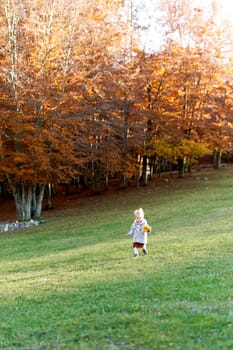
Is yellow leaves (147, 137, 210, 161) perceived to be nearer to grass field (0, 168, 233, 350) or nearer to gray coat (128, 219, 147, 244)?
grass field (0, 168, 233, 350)

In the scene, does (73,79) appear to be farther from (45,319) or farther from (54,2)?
(45,319)

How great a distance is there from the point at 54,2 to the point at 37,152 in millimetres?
8029

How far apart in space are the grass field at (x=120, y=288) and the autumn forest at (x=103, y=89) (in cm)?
646

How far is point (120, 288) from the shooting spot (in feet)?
27.3

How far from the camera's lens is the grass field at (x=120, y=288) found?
19.3ft

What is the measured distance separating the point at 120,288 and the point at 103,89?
20.3 m

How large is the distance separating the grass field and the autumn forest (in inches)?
254

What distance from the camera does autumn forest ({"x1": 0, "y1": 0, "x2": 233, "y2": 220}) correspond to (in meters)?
22.8

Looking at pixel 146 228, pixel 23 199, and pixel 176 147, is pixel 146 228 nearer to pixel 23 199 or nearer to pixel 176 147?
pixel 23 199

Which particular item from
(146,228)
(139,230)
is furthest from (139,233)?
(146,228)

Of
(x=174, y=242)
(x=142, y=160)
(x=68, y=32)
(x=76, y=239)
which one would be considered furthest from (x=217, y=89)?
(x=174, y=242)

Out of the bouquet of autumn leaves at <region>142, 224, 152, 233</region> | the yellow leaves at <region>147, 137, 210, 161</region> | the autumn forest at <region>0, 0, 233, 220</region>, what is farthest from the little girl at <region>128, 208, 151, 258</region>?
the yellow leaves at <region>147, 137, 210, 161</region>

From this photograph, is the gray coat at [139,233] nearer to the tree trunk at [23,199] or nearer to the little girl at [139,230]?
the little girl at [139,230]

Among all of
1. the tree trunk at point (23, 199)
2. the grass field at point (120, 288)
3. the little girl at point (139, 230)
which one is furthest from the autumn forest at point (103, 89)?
the little girl at point (139, 230)
